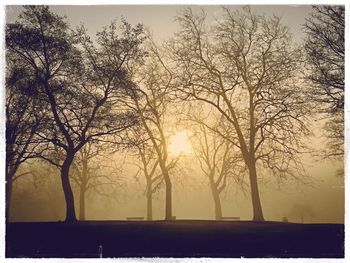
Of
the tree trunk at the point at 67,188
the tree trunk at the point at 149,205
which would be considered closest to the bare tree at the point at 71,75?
the tree trunk at the point at 67,188

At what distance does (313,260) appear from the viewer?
15375 mm

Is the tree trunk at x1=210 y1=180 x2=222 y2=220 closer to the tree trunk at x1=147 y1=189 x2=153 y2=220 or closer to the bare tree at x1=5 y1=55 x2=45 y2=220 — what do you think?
the tree trunk at x1=147 y1=189 x2=153 y2=220

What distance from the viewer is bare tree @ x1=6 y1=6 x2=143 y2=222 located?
2223cm

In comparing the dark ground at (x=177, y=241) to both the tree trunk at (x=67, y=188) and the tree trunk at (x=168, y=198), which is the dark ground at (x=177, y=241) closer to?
the tree trunk at (x=67, y=188)

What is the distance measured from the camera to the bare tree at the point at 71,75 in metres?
22.2

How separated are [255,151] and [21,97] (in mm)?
11455

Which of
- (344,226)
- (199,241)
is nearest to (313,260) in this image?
(344,226)

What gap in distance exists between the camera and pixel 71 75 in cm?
2289

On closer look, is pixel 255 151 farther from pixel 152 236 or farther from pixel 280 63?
pixel 152 236

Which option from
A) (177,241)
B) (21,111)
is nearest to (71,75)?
(21,111)

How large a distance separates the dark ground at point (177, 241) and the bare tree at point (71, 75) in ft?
14.5

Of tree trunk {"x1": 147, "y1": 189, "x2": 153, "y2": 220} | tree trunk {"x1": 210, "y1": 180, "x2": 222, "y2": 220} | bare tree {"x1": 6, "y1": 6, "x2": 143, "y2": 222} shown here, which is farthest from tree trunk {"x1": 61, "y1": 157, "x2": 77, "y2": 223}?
tree trunk {"x1": 210, "y1": 180, "x2": 222, "y2": 220}

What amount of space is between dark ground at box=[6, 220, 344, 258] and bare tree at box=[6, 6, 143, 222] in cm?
441

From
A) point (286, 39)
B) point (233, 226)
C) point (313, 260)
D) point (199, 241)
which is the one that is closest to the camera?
point (313, 260)
